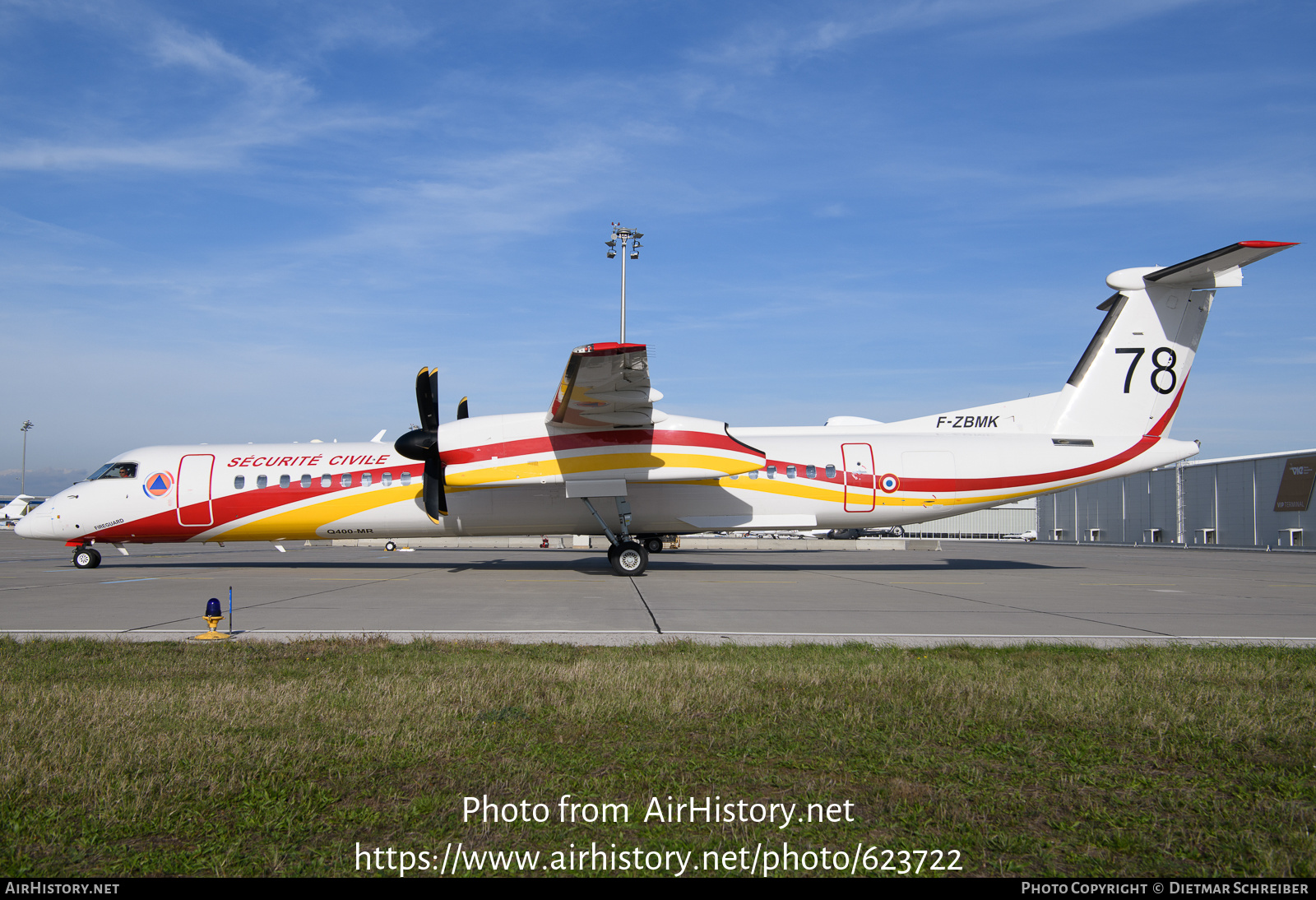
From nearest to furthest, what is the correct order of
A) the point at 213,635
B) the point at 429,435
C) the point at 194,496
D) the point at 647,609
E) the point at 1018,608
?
the point at 213,635 → the point at 647,609 → the point at 1018,608 → the point at 429,435 → the point at 194,496

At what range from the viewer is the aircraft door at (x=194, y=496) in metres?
20.5

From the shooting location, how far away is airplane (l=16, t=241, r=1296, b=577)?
18844 millimetres

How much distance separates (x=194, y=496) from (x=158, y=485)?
104 cm

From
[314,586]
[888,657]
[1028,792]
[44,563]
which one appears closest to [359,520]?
[314,586]

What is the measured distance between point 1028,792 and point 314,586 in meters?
14.6

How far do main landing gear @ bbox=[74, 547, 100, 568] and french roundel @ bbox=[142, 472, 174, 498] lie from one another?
236 cm

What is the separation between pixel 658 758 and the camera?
15.4 feet

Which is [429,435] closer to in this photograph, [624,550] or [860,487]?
[624,550]

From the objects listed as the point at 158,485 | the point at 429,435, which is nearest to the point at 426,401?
the point at 429,435

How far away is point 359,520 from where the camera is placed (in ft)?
66.1

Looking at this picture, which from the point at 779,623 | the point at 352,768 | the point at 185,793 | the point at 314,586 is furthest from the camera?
the point at 314,586

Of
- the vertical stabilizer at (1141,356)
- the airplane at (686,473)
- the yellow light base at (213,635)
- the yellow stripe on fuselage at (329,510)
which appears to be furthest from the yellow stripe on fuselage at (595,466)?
the yellow light base at (213,635)

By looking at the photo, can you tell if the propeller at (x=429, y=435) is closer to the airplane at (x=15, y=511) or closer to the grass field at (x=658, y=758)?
the grass field at (x=658, y=758)

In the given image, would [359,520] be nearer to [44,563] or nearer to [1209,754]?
[44,563]
